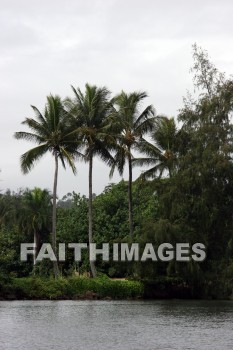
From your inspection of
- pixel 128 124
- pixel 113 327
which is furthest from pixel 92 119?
pixel 113 327

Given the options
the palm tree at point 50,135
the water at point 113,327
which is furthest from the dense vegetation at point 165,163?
the water at point 113,327

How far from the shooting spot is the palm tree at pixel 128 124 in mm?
53188

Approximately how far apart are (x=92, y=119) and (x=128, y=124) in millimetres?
3069

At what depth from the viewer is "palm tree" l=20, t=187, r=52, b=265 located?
65.4 meters

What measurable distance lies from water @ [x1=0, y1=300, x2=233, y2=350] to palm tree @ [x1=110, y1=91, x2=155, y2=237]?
15.7 m

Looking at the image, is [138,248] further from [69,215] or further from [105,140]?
[69,215]

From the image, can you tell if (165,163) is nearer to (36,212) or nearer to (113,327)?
(36,212)

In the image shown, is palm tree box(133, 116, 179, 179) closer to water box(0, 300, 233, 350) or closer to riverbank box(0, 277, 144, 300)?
riverbank box(0, 277, 144, 300)

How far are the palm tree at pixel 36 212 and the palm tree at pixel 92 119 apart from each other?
14.7 m

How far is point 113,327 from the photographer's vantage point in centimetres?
2781

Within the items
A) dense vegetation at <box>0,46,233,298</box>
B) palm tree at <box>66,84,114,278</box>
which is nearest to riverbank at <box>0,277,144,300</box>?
dense vegetation at <box>0,46,233,298</box>

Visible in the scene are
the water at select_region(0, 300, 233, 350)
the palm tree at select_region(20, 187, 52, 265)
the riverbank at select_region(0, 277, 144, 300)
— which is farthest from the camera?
the palm tree at select_region(20, 187, 52, 265)

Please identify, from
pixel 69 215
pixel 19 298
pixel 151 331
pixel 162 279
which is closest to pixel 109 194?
pixel 69 215

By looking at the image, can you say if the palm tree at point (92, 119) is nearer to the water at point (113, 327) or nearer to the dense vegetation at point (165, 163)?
the dense vegetation at point (165, 163)
